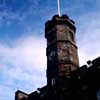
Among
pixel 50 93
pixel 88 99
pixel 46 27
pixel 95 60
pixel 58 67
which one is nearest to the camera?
pixel 88 99

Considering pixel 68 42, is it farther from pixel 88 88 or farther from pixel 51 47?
pixel 88 88

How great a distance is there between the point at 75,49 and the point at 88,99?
9.63 m

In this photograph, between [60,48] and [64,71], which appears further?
[60,48]

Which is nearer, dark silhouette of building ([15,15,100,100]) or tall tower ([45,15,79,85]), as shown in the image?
dark silhouette of building ([15,15,100,100])

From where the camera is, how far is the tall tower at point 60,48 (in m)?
23.3

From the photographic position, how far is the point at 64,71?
22906 millimetres

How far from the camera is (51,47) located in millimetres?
25953

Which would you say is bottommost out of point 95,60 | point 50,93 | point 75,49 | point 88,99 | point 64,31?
point 88,99

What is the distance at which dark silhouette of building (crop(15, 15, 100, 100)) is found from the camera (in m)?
18.5

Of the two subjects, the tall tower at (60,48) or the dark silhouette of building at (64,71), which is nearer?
the dark silhouette of building at (64,71)

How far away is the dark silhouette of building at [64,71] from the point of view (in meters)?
18.5

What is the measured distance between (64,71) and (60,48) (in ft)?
11.1

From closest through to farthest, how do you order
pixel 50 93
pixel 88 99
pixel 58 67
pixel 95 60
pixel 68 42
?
pixel 88 99, pixel 95 60, pixel 50 93, pixel 58 67, pixel 68 42

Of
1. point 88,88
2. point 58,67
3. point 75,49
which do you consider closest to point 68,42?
point 75,49
